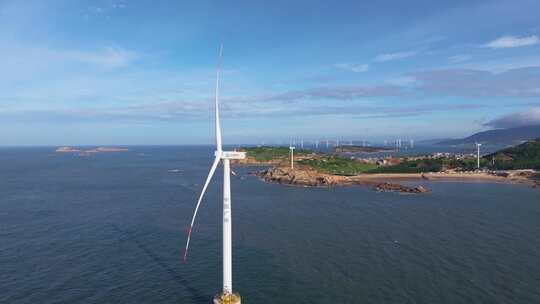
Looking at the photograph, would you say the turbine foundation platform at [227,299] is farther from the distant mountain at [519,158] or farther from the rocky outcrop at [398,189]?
the distant mountain at [519,158]

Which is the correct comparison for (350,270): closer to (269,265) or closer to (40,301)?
(269,265)

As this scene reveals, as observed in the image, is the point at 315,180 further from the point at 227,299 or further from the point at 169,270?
the point at 227,299

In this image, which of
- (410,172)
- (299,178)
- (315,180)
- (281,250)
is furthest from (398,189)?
(281,250)

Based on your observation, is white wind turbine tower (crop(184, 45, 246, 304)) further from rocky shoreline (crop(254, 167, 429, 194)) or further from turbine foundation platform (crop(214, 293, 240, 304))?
rocky shoreline (crop(254, 167, 429, 194))

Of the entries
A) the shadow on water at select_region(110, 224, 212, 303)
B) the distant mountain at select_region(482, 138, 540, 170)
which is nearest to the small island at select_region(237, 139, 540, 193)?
the distant mountain at select_region(482, 138, 540, 170)

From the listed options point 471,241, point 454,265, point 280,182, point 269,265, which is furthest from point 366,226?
point 280,182
